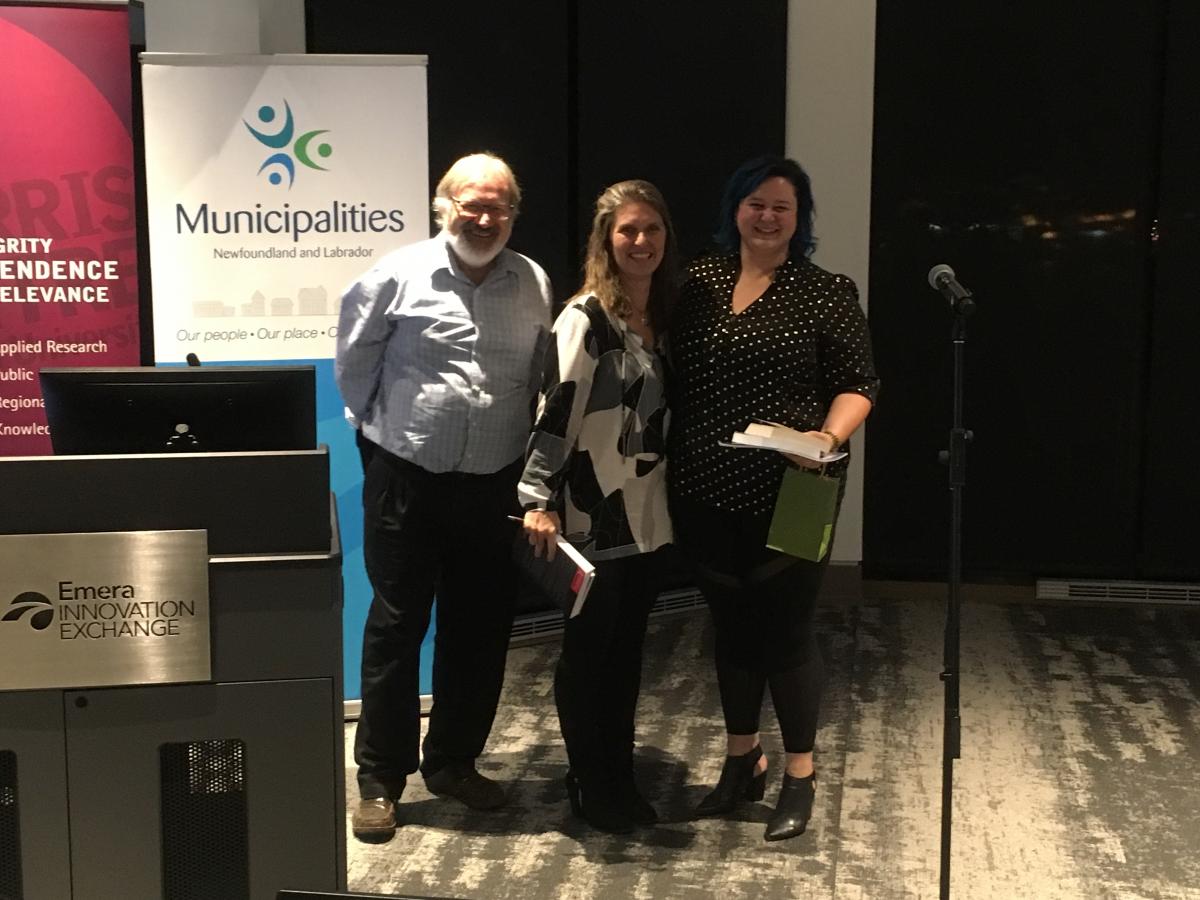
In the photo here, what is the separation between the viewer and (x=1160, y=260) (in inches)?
218

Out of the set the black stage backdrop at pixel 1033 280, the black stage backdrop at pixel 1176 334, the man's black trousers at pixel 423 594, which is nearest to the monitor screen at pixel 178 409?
the man's black trousers at pixel 423 594

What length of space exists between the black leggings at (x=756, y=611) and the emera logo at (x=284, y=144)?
4.79ft

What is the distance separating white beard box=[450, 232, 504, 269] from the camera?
3.20m

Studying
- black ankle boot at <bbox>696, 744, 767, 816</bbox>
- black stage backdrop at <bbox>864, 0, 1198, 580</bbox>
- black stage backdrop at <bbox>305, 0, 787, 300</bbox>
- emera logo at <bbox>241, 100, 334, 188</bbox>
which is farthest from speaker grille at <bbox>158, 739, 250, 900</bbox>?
black stage backdrop at <bbox>864, 0, 1198, 580</bbox>

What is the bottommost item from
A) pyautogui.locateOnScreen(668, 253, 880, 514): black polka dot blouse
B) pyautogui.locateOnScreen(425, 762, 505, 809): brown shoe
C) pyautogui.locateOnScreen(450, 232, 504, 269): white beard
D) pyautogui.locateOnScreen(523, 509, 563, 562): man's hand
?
pyautogui.locateOnScreen(425, 762, 505, 809): brown shoe

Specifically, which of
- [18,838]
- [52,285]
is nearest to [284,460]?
[18,838]

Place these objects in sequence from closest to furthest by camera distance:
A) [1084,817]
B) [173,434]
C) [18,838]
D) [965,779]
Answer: [18,838] → [173,434] → [1084,817] → [965,779]

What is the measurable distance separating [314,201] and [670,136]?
1.98 metres

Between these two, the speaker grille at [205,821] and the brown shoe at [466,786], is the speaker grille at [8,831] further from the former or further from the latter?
the brown shoe at [466,786]

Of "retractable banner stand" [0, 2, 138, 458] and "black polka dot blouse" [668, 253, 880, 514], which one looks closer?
"black polka dot blouse" [668, 253, 880, 514]

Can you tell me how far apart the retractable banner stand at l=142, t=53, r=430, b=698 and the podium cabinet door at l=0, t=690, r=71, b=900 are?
182 cm

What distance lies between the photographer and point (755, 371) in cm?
307

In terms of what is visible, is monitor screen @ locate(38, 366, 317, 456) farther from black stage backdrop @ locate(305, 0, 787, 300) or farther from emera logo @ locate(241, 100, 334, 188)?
black stage backdrop @ locate(305, 0, 787, 300)

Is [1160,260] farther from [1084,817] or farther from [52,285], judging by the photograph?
[52,285]
